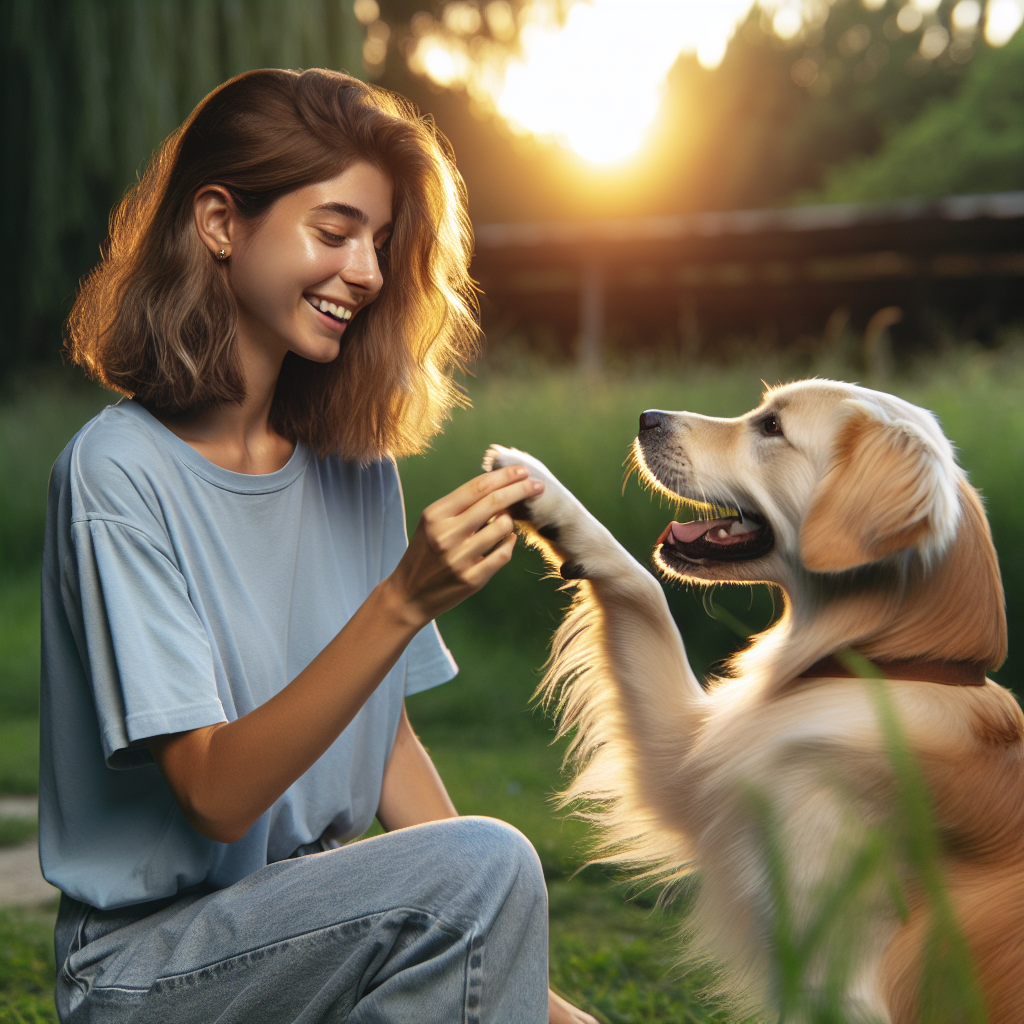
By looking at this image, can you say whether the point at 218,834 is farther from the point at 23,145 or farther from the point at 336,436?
the point at 23,145

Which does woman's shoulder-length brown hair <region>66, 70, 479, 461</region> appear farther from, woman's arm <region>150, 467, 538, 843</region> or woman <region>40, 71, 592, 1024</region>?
woman's arm <region>150, 467, 538, 843</region>

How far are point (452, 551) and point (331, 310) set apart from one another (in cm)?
67

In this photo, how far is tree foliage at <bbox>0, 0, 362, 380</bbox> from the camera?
23.5ft

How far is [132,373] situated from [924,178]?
87.5ft

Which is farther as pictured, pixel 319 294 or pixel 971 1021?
pixel 319 294

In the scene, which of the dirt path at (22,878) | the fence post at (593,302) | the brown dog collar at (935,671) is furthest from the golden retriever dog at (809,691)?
the fence post at (593,302)

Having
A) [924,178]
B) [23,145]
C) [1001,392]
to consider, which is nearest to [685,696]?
[1001,392]

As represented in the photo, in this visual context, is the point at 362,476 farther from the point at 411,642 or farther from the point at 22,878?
the point at 22,878

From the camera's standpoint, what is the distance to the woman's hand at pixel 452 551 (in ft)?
4.57

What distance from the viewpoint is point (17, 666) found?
593 cm

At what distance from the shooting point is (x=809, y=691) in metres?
1.85

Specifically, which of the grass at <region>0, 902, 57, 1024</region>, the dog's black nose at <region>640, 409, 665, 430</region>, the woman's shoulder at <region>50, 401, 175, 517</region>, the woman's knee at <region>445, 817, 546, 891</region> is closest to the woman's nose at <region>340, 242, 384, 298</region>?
the woman's shoulder at <region>50, 401, 175, 517</region>

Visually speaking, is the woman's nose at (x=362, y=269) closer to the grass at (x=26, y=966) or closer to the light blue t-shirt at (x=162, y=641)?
the light blue t-shirt at (x=162, y=641)

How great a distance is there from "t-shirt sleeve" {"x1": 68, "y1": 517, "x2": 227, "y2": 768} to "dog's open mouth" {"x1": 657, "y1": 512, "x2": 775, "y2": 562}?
1.05m
